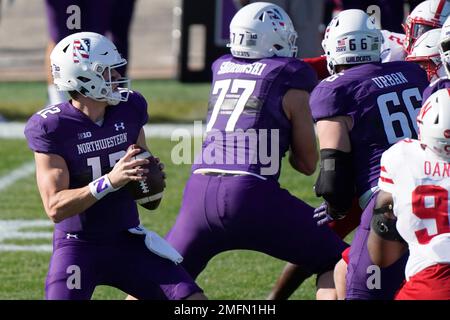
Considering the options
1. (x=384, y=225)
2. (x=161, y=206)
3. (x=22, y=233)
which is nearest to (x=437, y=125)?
(x=384, y=225)

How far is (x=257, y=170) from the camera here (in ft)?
19.3

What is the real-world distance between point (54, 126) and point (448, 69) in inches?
70.3

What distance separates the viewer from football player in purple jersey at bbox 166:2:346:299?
582 cm

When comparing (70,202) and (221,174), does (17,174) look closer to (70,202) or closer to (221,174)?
(221,174)

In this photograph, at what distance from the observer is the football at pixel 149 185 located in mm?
5480

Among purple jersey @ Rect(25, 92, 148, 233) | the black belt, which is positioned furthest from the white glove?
the black belt

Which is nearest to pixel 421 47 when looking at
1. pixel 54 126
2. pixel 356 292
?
pixel 356 292

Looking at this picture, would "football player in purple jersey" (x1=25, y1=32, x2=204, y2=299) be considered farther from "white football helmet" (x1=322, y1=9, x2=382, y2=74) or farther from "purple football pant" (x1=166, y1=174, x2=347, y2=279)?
"white football helmet" (x1=322, y1=9, x2=382, y2=74)

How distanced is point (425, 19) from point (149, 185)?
→ 83.9 inches

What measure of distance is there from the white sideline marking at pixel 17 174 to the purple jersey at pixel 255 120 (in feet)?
12.3

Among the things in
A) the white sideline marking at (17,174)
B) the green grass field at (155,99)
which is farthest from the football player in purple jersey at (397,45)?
the green grass field at (155,99)

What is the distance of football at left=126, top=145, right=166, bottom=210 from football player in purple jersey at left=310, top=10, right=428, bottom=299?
744 mm

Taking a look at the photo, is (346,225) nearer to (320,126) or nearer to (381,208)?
(320,126)

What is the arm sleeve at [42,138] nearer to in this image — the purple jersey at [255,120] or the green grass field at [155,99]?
the purple jersey at [255,120]
